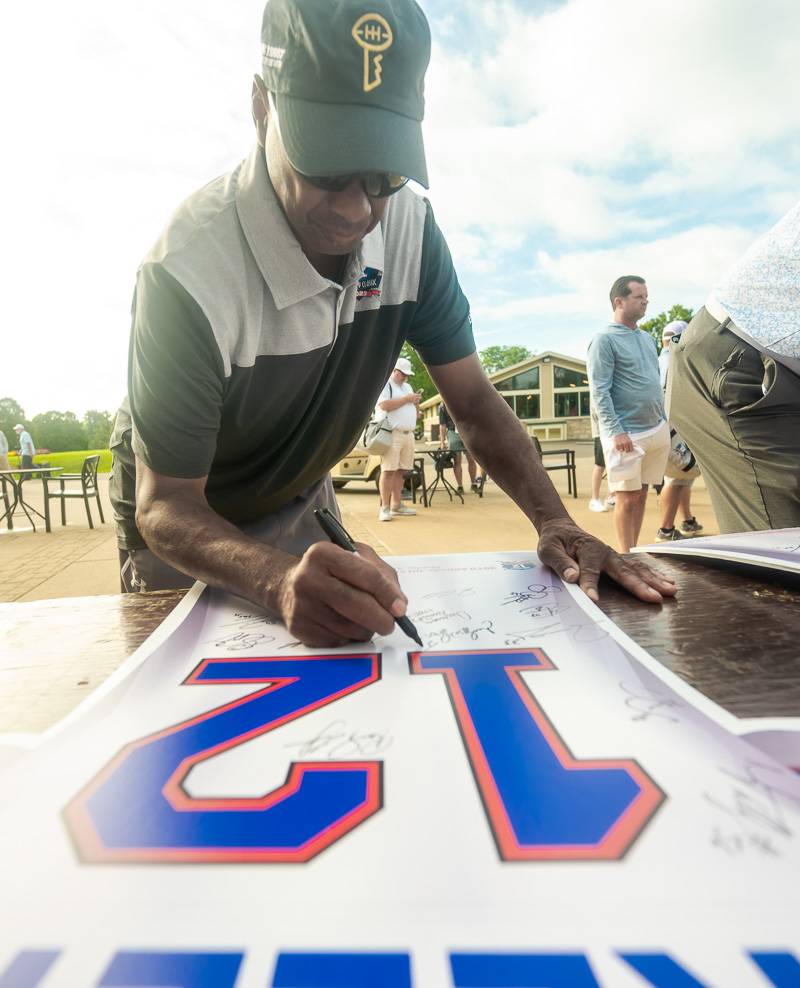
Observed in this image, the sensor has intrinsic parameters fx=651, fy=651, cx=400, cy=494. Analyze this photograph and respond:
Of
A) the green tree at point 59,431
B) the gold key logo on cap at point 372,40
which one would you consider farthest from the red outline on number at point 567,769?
the green tree at point 59,431

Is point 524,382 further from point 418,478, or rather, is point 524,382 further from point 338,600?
point 338,600

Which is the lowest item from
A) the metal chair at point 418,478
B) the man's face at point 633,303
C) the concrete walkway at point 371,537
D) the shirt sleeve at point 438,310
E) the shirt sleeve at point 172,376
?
the concrete walkway at point 371,537

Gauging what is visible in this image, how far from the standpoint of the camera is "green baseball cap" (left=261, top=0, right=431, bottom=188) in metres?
0.97

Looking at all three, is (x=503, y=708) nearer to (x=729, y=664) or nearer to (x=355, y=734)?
(x=355, y=734)

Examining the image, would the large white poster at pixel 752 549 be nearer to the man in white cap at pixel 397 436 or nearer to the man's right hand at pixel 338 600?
the man's right hand at pixel 338 600

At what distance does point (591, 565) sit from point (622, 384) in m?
3.24

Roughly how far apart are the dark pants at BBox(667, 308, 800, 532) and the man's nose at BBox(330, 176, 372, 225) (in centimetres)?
118

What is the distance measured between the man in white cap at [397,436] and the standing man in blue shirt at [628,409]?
233 cm

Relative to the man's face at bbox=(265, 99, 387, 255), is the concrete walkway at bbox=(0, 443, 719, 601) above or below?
below

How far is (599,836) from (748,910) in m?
0.09

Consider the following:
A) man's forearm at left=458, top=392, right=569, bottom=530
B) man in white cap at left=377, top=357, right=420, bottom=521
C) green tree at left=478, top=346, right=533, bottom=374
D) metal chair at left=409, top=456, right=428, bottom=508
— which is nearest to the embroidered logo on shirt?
man's forearm at left=458, top=392, right=569, bottom=530

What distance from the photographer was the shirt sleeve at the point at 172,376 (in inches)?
40.8

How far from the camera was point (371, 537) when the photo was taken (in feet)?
17.9

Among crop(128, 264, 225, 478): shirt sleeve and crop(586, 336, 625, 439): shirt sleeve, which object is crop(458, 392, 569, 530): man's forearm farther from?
crop(586, 336, 625, 439): shirt sleeve
